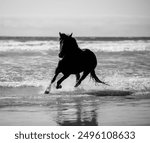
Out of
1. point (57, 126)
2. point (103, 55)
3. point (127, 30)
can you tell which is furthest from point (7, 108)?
point (103, 55)

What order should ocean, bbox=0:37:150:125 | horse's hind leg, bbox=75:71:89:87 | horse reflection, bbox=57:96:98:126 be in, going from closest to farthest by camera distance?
horse reflection, bbox=57:96:98:126 → ocean, bbox=0:37:150:125 → horse's hind leg, bbox=75:71:89:87

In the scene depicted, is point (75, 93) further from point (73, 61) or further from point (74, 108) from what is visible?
point (74, 108)

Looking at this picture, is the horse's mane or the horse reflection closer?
the horse reflection

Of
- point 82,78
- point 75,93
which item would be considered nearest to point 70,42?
point 82,78

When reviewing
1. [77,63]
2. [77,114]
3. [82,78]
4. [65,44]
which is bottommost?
[77,114]

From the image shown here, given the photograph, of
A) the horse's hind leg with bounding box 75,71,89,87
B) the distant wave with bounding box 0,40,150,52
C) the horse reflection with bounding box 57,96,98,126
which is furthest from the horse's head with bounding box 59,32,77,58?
the distant wave with bounding box 0,40,150,52

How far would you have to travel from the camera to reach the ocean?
4023 millimetres

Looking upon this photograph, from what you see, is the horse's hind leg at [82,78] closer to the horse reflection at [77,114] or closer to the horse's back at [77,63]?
the horse's back at [77,63]

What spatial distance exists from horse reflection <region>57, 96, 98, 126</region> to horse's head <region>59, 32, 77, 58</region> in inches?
27.5

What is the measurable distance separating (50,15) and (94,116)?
192 centimetres

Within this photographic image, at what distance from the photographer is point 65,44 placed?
489cm

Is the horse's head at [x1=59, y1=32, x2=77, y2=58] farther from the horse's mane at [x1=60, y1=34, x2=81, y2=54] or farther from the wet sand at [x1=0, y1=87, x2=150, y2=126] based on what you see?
the wet sand at [x1=0, y1=87, x2=150, y2=126]

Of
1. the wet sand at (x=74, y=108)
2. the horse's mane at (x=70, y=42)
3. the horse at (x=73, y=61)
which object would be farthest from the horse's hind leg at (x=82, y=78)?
the horse's mane at (x=70, y=42)

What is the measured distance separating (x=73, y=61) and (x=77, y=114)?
112cm
